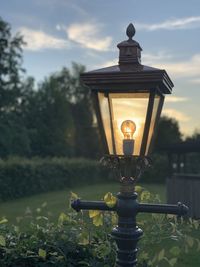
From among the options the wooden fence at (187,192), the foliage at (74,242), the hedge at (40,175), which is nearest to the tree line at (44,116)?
the hedge at (40,175)

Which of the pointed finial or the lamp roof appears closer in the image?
the lamp roof

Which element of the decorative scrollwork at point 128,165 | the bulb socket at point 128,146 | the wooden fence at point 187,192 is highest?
the bulb socket at point 128,146

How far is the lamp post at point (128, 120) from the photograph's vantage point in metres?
2.45

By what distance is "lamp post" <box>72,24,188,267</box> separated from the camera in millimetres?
2445

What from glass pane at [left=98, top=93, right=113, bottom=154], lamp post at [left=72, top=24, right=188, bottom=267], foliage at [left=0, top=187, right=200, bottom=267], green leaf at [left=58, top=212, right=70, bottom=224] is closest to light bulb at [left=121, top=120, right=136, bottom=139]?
lamp post at [left=72, top=24, right=188, bottom=267]

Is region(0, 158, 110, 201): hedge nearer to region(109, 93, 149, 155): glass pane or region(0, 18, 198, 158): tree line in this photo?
region(0, 18, 198, 158): tree line

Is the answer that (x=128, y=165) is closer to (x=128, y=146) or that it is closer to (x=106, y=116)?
(x=128, y=146)

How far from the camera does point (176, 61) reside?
7648 mm

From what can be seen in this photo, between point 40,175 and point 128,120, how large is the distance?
2119 cm

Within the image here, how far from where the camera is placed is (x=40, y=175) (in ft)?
76.3

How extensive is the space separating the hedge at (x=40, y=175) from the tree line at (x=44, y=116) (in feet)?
25.4

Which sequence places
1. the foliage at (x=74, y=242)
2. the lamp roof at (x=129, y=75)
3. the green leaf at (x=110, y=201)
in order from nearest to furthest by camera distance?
the lamp roof at (x=129, y=75)
the green leaf at (x=110, y=201)
the foliage at (x=74, y=242)

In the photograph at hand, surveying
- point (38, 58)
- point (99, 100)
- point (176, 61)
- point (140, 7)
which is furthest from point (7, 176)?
point (99, 100)

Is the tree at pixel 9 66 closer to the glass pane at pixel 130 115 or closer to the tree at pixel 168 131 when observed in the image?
the tree at pixel 168 131
